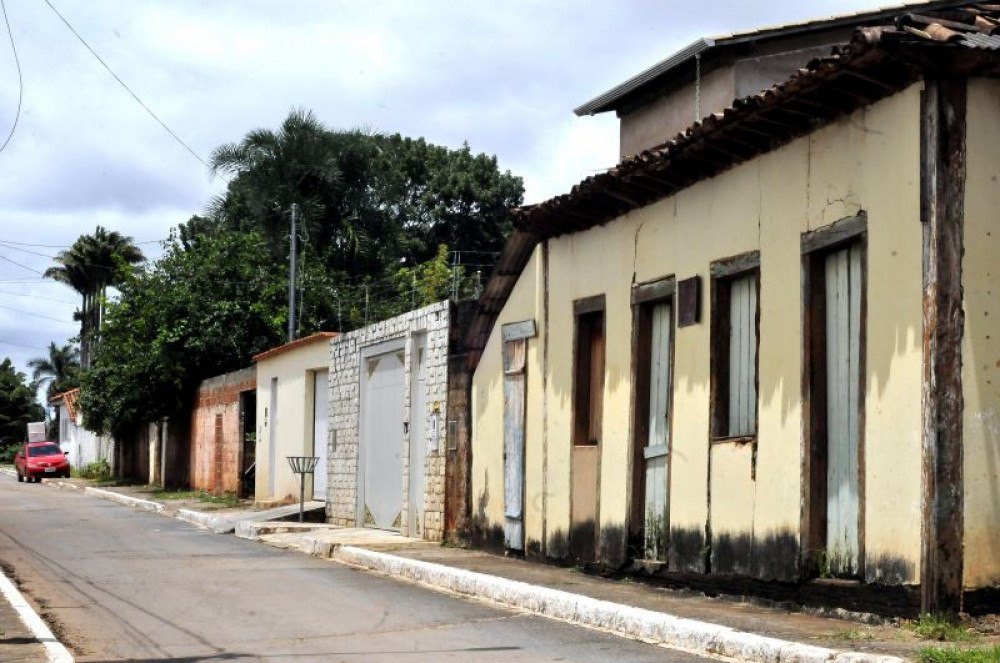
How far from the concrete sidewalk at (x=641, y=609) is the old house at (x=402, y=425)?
1316mm

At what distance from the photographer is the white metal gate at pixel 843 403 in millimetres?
10008

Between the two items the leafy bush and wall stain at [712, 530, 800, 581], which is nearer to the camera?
wall stain at [712, 530, 800, 581]

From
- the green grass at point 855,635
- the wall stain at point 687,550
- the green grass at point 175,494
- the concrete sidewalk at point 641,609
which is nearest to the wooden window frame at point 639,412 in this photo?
the concrete sidewalk at point 641,609

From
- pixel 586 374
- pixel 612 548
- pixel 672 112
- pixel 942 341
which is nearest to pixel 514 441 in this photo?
pixel 586 374

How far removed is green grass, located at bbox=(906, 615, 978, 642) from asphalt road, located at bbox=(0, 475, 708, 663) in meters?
1.50

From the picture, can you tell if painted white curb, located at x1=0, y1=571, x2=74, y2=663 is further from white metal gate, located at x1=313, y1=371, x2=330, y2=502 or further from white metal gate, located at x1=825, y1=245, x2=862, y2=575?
white metal gate, located at x1=313, y1=371, x2=330, y2=502

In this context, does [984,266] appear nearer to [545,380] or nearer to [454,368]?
[545,380]

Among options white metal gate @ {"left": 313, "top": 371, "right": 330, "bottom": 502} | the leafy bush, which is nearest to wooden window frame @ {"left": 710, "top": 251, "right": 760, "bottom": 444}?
white metal gate @ {"left": 313, "top": 371, "right": 330, "bottom": 502}

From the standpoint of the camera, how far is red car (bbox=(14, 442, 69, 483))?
49.4m

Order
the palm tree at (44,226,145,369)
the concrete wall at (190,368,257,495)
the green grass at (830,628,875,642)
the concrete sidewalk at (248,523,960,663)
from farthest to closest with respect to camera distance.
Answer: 1. the palm tree at (44,226,145,369)
2. the concrete wall at (190,368,257,495)
3. the green grass at (830,628,875,642)
4. the concrete sidewalk at (248,523,960,663)

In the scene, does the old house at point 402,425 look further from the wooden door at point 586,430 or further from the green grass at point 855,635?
the green grass at point 855,635

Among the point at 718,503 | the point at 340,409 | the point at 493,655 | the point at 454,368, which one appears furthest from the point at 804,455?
the point at 340,409

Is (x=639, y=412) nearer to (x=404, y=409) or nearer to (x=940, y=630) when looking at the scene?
(x=940, y=630)

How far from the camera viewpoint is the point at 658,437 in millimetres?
13414
